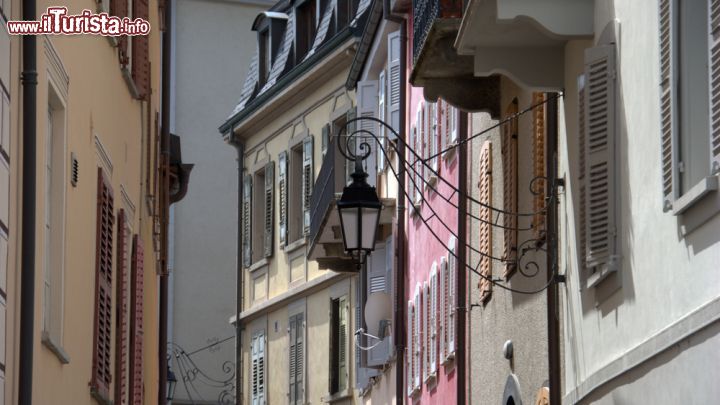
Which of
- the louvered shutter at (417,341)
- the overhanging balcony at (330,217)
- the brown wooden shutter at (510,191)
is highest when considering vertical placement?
the overhanging balcony at (330,217)

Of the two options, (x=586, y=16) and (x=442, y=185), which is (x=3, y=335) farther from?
(x=442, y=185)

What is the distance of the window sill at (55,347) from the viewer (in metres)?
12.5

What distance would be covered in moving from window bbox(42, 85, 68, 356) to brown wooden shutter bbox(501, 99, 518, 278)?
13.1 ft

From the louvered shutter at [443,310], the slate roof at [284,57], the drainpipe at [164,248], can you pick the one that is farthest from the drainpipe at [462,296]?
the slate roof at [284,57]

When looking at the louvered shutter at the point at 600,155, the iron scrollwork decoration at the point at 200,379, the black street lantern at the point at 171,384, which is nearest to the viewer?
the louvered shutter at the point at 600,155

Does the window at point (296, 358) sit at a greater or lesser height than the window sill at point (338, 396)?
greater

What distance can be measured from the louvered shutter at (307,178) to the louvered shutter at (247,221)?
3.11m

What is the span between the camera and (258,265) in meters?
37.8

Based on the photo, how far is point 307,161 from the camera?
116ft

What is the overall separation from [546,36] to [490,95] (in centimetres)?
352

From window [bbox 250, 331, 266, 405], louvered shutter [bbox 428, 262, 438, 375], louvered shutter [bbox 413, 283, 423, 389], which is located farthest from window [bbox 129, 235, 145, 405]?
window [bbox 250, 331, 266, 405]

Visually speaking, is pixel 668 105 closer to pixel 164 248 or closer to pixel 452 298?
pixel 452 298

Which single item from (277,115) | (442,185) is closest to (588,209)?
(442,185)

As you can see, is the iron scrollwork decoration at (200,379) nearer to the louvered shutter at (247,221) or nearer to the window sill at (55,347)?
the louvered shutter at (247,221)
